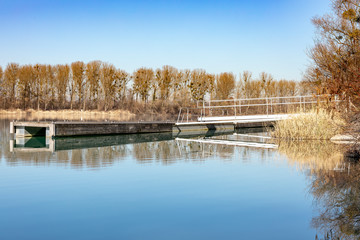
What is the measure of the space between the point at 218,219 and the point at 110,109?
3844 centimetres

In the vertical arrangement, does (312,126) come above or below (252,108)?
below

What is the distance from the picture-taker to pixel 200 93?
4122 centimetres

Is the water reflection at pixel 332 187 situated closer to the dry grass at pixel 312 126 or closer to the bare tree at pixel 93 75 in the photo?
the dry grass at pixel 312 126

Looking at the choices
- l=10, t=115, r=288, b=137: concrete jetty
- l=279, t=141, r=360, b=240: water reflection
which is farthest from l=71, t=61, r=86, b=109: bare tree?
l=279, t=141, r=360, b=240: water reflection

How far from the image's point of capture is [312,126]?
1363cm

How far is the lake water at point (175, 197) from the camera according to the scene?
423 cm

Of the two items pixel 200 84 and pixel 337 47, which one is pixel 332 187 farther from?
pixel 200 84

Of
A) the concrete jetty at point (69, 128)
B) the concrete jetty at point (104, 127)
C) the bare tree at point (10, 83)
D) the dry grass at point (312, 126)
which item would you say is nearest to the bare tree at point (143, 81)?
the bare tree at point (10, 83)

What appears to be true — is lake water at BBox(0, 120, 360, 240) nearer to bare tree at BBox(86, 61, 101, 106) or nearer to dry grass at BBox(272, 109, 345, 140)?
dry grass at BBox(272, 109, 345, 140)

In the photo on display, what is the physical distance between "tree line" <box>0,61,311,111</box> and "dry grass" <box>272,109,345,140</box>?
25.2 meters

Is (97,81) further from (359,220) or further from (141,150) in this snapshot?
(359,220)

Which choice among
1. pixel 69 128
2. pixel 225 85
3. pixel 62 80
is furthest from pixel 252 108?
pixel 62 80

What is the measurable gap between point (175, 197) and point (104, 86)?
Answer: 122 feet

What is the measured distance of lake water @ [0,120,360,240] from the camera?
4.23 meters
